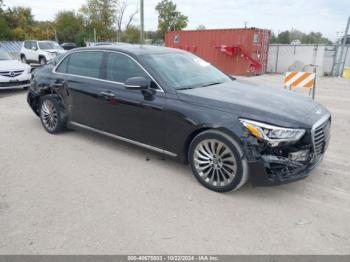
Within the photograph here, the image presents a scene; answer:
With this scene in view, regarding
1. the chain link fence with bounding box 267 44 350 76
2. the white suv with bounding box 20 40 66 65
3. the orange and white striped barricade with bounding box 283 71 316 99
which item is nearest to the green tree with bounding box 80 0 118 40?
the white suv with bounding box 20 40 66 65

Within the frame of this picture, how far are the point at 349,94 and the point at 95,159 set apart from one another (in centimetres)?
1006

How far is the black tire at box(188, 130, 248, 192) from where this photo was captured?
10.8ft

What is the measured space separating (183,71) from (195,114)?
981 millimetres

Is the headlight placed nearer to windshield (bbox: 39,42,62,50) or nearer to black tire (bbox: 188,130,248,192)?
black tire (bbox: 188,130,248,192)

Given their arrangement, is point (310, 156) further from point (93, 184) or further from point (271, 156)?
point (93, 184)

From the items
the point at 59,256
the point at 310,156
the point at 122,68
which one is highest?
the point at 122,68

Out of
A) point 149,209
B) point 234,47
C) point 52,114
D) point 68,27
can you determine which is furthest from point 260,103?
point 68,27

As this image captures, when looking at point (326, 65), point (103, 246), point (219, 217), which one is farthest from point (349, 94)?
point (103, 246)

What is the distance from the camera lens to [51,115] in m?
5.60

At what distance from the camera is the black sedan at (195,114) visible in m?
3.17

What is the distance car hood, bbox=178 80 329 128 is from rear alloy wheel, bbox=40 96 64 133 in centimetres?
280

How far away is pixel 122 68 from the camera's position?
171 inches

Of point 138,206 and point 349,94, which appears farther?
point 349,94

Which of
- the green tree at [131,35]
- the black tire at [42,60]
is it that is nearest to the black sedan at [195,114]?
the black tire at [42,60]
